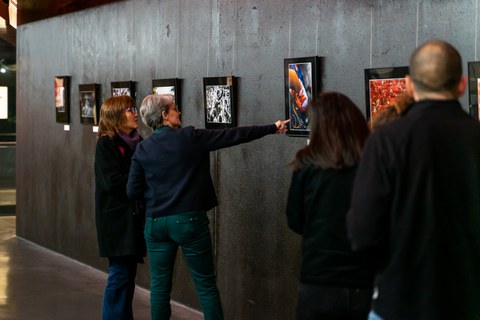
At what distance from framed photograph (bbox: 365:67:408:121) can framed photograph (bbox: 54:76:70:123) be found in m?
5.27

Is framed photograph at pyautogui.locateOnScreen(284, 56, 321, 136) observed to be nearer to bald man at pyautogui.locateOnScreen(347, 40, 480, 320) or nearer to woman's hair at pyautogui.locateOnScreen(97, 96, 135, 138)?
woman's hair at pyautogui.locateOnScreen(97, 96, 135, 138)

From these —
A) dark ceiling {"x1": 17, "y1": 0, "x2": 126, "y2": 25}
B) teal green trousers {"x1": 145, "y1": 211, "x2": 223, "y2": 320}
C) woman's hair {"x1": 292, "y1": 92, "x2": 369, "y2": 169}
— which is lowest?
Result: teal green trousers {"x1": 145, "y1": 211, "x2": 223, "y2": 320}

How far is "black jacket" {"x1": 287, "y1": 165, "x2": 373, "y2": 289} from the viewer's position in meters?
3.55

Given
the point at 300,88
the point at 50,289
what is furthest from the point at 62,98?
the point at 300,88

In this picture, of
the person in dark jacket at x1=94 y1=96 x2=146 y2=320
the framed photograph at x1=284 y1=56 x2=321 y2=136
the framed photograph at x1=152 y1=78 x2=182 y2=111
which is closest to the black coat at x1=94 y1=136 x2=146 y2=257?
the person in dark jacket at x1=94 y1=96 x2=146 y2=320

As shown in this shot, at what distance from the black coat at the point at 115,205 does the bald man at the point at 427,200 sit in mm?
3071

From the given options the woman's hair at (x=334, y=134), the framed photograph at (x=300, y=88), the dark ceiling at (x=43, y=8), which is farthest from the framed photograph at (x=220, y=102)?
the woman's hair at (x=334, y=134)

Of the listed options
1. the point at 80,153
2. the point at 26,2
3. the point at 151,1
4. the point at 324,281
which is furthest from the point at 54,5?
the point at 324,281

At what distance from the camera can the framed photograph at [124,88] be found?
27.3 feet

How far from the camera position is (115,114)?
5992mm

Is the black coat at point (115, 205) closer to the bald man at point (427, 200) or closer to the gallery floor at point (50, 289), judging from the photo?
the gallery floor at point (50, 289)

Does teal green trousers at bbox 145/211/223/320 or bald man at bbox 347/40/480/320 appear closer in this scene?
bald man at bbox 347/40/480/320

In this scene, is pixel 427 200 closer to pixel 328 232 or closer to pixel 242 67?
pixel 328 232

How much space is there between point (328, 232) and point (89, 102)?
607 cm
